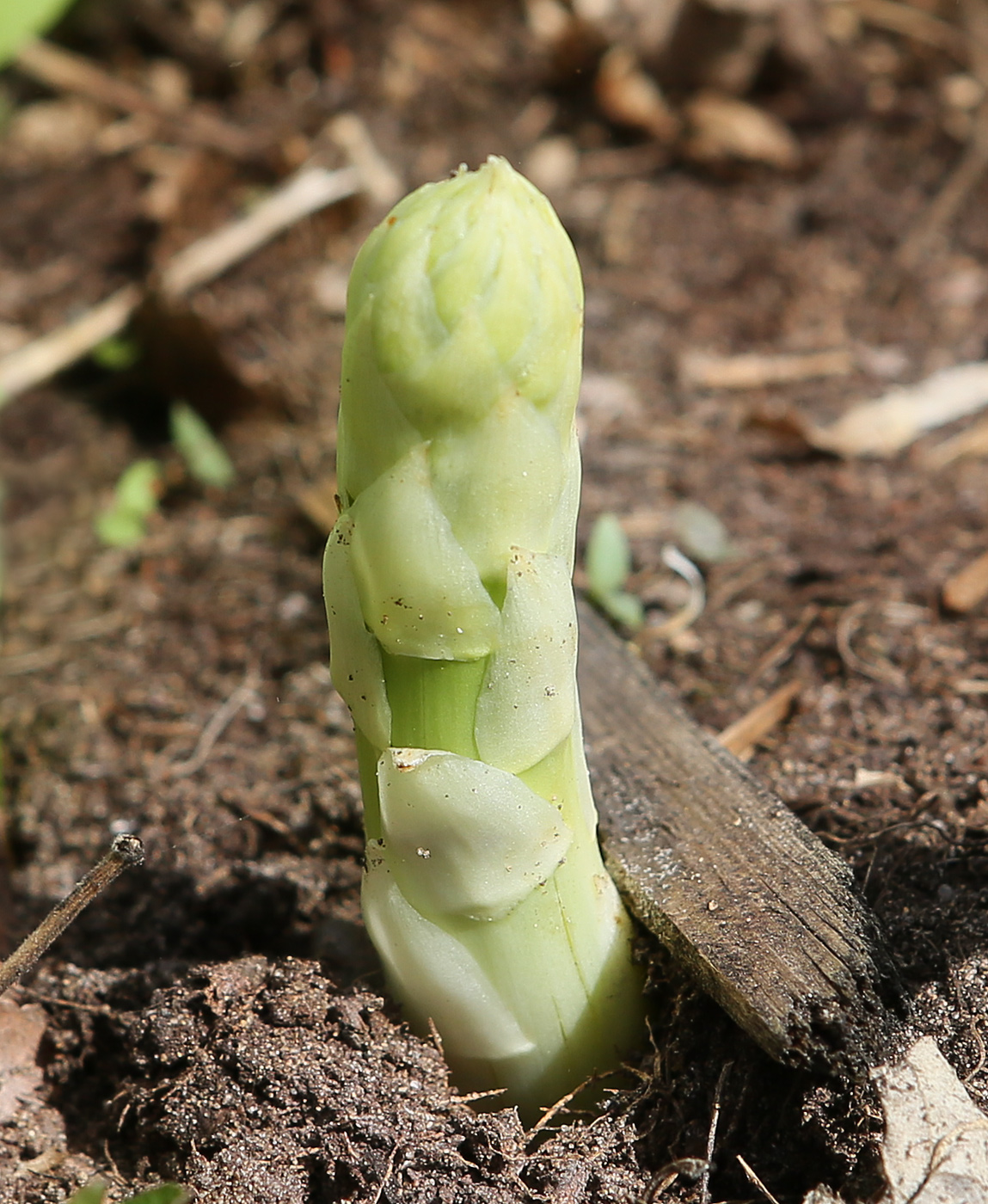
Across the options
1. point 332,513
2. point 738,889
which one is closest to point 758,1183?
point 738,889

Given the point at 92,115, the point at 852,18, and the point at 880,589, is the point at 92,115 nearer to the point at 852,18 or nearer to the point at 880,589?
the point at 852,18

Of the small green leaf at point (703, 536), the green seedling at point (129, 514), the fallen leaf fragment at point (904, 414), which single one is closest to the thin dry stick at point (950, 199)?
the fallen leaf fragment at point (904, 414)

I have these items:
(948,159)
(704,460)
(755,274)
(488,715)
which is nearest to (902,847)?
(488,715)

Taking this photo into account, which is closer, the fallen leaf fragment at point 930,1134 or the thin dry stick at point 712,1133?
the fallen leaf fragment at point 930,1134

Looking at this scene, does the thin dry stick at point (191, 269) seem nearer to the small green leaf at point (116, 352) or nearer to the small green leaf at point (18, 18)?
the small green leaf at point (116, 352)

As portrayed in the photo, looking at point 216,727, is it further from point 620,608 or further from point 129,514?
point 129,514

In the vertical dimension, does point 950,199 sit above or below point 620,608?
below
